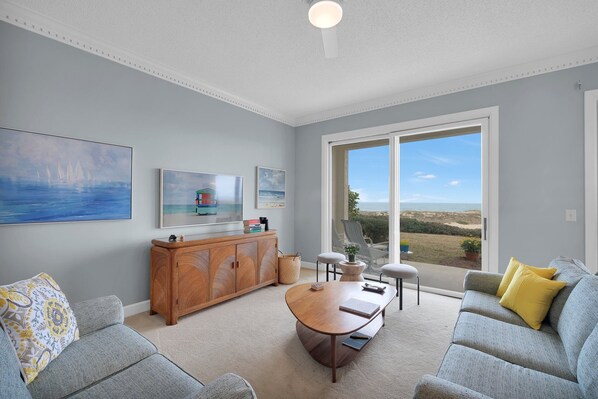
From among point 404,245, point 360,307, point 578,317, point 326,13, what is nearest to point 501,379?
point 578,317

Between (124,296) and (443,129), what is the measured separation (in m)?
4.26

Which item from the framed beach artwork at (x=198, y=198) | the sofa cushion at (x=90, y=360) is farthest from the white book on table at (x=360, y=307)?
the framed beach artwork at (x=198, y=198)

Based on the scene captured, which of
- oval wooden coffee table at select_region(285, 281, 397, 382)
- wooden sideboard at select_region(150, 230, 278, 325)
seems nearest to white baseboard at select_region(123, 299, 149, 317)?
wooden sideboard at select_region(150, 230, 278, 325)

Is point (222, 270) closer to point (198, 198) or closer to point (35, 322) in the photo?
point (198, 198)

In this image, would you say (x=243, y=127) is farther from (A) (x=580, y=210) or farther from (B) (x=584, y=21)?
(A) (x=580, y=210)

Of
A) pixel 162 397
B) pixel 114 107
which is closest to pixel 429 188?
pixel 162 397

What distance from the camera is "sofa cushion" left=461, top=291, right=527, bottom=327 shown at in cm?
180

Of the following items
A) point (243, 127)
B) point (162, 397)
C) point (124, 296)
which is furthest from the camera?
point (243, 127)

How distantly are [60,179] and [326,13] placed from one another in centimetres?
253

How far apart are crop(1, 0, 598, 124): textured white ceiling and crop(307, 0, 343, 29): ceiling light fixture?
46 cm

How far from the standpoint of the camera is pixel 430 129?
11.5 feet

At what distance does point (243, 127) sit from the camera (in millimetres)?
3939


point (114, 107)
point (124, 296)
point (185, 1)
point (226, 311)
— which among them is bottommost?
point (226, 311)

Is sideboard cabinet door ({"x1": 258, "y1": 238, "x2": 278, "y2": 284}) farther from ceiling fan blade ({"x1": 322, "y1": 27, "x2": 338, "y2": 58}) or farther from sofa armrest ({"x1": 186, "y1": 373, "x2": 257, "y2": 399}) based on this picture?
sofa armrest ({"x1": 186, "y1": 373, "x2": 257, "y2": 399})
